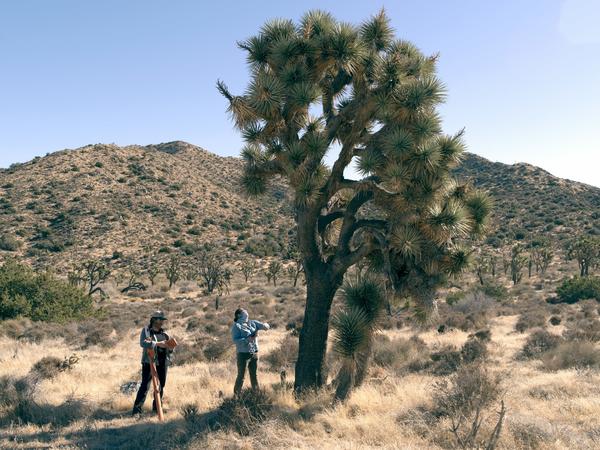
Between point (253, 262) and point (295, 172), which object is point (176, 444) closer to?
point (295, 172)

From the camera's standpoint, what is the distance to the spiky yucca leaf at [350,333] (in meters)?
7.64

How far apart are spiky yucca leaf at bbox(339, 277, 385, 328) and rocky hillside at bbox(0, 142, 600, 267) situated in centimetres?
3795

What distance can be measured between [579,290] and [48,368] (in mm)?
26185

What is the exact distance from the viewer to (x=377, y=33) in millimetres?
9164

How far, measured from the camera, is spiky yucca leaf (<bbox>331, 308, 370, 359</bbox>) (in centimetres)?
764

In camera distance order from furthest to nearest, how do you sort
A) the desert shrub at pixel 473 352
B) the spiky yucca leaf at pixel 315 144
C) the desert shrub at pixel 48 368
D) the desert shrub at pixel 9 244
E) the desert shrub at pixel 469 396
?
the desert shrub at pixel 9 244, the desert shrub at pixel 473 352, the desert shrub at pixel 48 368, the spiky yucca leaf at pixel 315 144, the desert shrub at pixel 469 396

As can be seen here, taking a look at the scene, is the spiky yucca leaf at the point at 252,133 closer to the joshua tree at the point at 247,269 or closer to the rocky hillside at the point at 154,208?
the joshua tree at the point at 247,269

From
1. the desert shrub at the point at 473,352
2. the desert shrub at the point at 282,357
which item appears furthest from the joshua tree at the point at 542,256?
the desert shrub at the point at 282,357

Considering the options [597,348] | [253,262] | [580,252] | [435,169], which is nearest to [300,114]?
[435,169]

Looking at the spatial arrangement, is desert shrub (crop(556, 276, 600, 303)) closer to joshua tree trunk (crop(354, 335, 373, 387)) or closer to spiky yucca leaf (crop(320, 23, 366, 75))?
joshua tree trunk (crop(354, 335, 373, 387))

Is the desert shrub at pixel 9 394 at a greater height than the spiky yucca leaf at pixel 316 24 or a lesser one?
lesser

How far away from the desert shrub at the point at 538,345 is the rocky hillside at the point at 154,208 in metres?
34.1

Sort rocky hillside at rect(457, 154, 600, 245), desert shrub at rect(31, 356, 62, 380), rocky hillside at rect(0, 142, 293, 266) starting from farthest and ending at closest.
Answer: rocky hillside at rect(457, 154, 600, 245) < rocky hillside at rect(0, 142, 293, 266) < desert shrub at rect(31, 356, 62, 380)

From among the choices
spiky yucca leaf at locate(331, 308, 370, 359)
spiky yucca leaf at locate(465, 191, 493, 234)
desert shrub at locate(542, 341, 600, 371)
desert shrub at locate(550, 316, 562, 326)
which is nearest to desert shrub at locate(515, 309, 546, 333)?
desert shrub at locate(550, 316, 562, 326)
